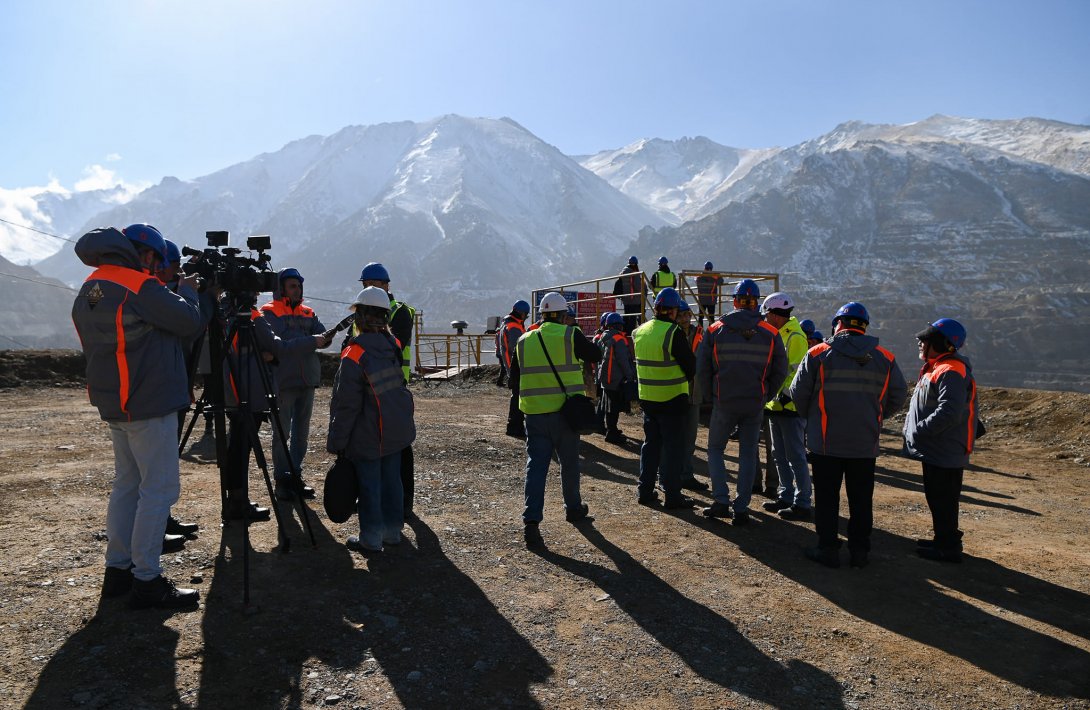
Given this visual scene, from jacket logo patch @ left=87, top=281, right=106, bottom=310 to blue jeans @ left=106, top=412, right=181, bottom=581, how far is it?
0.65 m

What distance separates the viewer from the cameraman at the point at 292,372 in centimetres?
589

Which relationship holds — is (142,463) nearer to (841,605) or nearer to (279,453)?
(279,453)

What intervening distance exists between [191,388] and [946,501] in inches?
220

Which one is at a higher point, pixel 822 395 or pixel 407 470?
pixel 822 395

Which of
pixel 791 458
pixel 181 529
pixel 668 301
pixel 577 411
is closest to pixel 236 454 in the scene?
pixel 181 529

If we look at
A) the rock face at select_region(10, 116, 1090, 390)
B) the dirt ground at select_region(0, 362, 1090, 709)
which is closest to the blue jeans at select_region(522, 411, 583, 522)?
the dirt ground at select_region(0, 362, 1090, 709)

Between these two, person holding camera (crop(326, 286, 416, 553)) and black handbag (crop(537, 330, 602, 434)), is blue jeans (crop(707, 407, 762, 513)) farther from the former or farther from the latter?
person holding camera (crop(326, 286, 416, 553))

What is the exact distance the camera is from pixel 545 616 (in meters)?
3.98

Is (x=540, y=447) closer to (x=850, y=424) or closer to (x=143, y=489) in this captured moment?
(x=850, y=424)

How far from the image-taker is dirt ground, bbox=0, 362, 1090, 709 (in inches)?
124

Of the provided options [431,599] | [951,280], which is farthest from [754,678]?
[951,280]

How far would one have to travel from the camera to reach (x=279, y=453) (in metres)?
6.01

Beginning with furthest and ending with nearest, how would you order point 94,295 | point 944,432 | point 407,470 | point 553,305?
point 407,470
point 553,305
point 944,432
point 94,295

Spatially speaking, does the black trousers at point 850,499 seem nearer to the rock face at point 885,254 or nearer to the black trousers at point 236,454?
the black trousers at point 236,454
